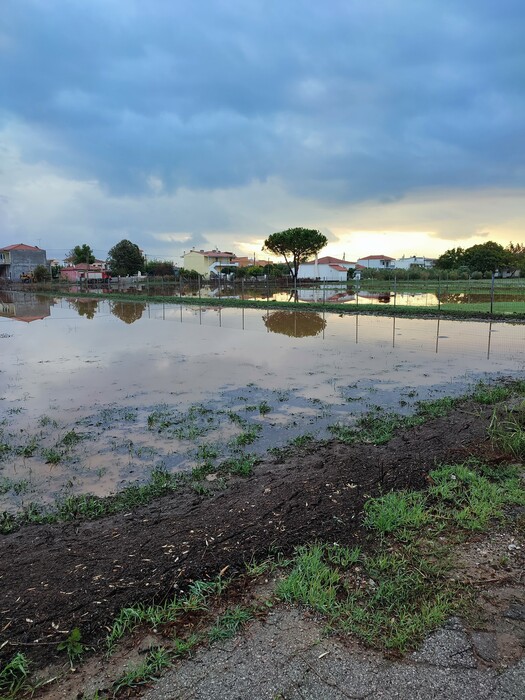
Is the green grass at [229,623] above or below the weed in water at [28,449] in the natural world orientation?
above

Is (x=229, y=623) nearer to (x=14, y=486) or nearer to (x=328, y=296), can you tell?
(x=14, y=486)

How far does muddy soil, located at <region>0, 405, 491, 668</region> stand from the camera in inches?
99.8

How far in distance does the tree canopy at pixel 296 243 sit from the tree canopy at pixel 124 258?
19.4 metres

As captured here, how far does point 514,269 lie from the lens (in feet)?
230

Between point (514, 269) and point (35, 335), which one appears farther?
point (514, 269)

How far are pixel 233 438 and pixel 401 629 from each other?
11.6 feet

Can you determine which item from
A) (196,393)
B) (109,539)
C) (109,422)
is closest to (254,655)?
(109,539)

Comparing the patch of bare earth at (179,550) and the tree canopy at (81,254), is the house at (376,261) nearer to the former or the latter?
the tree canopy at (81,254)

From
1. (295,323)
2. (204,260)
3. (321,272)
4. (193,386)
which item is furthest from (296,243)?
(193,386)

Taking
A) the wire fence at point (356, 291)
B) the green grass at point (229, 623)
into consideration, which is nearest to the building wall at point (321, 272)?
the wire fence at point (356, 291)

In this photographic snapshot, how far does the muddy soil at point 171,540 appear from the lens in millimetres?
2535

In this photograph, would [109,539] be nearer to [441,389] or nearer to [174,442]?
[174,442]

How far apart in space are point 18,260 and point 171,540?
81.7m

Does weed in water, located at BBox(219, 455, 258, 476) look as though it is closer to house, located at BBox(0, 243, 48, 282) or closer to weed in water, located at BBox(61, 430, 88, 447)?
weed in water, located at BBox(61, 430, 88, 447)
